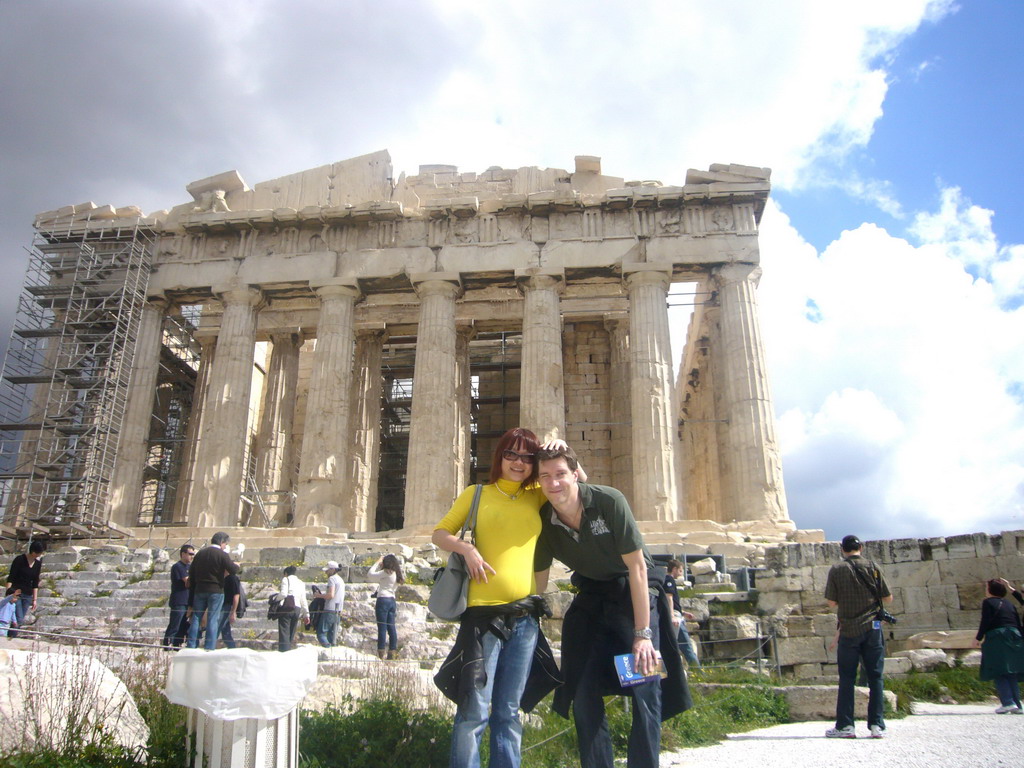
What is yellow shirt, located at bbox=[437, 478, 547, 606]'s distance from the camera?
4.27 meters

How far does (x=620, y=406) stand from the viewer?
25172 millimetres

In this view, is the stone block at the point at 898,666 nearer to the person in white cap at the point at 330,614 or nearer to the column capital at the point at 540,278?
the person in white cap at the point at 330,614

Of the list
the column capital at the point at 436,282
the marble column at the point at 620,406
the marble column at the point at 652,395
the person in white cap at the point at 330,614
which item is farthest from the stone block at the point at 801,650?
the column capital at the point at 436,282

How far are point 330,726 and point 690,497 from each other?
22214 mm

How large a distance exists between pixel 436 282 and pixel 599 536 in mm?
18659

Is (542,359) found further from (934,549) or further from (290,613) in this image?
(290,613)

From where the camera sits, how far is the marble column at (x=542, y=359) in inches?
821

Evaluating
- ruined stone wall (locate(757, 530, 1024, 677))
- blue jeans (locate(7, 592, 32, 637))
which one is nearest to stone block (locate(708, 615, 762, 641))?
ruined stone wall (locate(757, 530, 1024, 677))

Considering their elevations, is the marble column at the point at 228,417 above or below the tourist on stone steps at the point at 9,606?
above

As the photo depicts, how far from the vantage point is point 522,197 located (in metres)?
22.6

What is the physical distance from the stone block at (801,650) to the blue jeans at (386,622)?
15.7ft

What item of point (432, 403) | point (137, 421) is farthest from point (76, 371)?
point (432, 403)

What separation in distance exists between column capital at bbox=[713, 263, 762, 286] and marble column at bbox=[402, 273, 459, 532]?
276 inches

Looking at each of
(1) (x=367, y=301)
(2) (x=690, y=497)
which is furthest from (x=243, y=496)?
(2) (x=690, y=497)
